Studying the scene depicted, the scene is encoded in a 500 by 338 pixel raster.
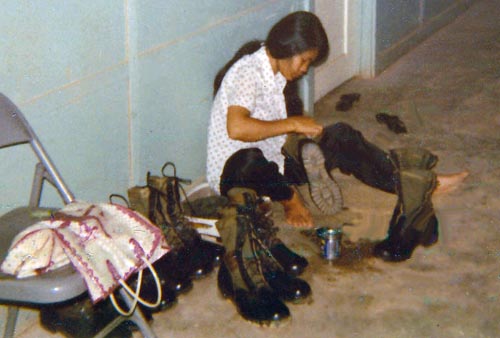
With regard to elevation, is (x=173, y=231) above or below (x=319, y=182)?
above

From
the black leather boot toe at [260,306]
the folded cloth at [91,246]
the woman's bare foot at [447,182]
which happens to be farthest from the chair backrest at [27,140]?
the woman's bare foot at [447,182]

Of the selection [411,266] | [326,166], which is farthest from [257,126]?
[411,266]

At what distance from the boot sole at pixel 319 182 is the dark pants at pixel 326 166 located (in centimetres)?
5

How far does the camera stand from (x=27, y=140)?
8.14 feet

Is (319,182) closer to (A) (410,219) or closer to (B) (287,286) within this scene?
(A) (410,219)

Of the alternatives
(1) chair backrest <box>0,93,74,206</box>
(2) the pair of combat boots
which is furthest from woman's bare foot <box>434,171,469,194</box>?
(1) chair backrest <box>0,93,74,206</box>

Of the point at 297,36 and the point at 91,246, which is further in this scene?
the point at 297,36

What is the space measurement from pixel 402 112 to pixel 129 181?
2.36m

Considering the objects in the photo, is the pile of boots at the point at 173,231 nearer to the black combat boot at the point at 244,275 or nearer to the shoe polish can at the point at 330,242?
the black combat boot at the point at 244,275

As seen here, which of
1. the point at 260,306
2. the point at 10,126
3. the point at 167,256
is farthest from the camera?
the point at 167,256

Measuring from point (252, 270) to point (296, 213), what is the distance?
720 mm

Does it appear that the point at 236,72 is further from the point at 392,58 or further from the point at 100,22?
the point at 392,58

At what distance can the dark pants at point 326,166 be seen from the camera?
3375 millimetres

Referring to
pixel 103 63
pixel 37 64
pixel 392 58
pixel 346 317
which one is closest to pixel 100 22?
pixel 103 63
